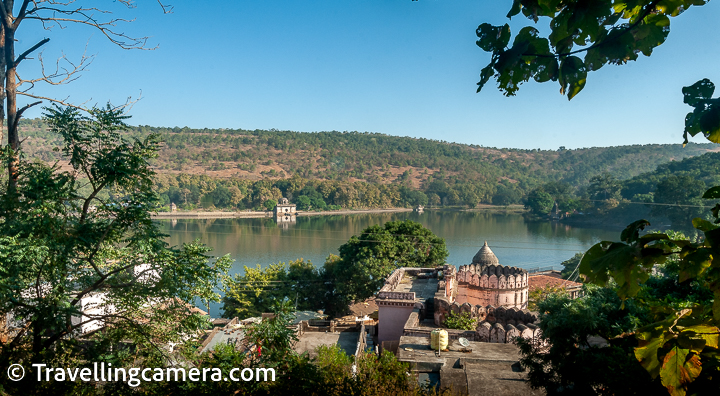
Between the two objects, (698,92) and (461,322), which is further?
(461,322)

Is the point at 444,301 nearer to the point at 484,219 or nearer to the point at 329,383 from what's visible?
the point at 329,383

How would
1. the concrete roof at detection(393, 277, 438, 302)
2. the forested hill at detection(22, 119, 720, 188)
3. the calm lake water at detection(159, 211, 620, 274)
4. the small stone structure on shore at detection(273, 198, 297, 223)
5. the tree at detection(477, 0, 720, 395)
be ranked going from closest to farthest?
the tree at detection(477, 0, 720, 395) → the concrete roof at detection(393, 277, 438, 302) → the calm lake water at detection(159, 211, 620, 274) → the small stone structure on shore at detection(273, 198, 297, 223) → the forested hill at detection(22, 119, 720, 188)

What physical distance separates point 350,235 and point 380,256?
3213 cm

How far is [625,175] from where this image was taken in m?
128

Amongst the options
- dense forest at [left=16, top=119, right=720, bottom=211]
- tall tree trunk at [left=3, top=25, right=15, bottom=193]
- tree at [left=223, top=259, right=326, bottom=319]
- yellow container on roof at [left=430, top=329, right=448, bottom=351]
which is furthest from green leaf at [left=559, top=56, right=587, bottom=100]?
dense forest at [left=16, top=119, right=720, bottom=211]

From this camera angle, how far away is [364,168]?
145750mm

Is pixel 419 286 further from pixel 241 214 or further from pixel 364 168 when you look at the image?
pixel 364 168

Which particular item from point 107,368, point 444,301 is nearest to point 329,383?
point 107,368

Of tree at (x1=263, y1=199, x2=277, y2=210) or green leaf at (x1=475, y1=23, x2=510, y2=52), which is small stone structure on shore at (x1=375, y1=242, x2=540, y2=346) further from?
tree at (x1=263, y1=199, x2=277, y2=210)

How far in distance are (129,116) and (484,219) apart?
84528 millimetres

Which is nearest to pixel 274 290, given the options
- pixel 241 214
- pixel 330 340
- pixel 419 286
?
pixel 419 286

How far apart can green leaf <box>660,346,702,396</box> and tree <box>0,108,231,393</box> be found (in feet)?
18.1

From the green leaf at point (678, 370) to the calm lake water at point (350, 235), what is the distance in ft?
115

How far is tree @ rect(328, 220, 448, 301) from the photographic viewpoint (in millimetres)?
25609
